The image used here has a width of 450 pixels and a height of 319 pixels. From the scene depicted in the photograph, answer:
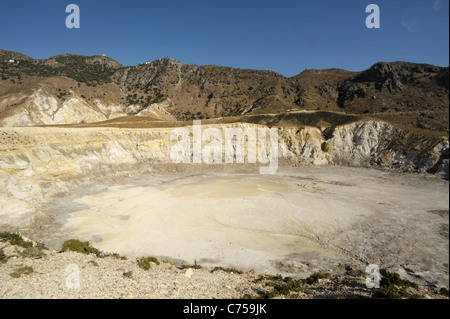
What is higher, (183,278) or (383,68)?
(383,68)

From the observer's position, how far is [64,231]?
19.9 m

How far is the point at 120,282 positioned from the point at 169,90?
4318 inches

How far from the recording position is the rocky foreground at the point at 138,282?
905 cm

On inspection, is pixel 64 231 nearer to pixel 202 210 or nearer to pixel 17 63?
pixel 202 210

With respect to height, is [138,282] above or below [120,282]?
below

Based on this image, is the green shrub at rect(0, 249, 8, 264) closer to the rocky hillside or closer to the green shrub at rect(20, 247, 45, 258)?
the green shrub at rect(20, 247, 45, 258)

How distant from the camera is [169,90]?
11000 cm

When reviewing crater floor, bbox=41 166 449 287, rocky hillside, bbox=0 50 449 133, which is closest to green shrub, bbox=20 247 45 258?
crater floor, bbox=41 166 449 287

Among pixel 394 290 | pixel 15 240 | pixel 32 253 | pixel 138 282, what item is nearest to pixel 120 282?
pixel 138 282

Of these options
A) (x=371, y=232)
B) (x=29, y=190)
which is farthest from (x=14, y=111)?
(x=371, y=232)

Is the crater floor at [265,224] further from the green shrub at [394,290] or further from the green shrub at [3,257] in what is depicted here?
the green shrub at [3,257]

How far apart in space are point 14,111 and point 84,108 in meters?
19.5

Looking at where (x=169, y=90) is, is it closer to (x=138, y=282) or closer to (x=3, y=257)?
(x=3, y=257)

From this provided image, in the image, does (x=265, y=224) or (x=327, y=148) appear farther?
(x=327, y=148)
